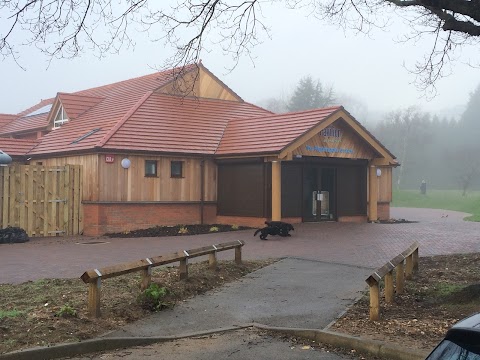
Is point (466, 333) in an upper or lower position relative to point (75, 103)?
lower

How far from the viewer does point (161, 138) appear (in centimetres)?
2203

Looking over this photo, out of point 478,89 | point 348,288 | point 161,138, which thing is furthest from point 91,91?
point 478,89

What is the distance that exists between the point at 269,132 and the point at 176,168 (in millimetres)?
4019

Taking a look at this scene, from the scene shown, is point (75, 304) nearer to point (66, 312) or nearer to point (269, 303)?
point (66, 312)

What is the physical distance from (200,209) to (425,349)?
17093mm

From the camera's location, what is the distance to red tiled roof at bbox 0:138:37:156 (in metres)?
24.5

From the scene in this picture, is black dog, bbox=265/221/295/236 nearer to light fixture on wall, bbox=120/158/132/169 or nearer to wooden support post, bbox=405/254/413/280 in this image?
light fixture on wall, bbox=120/158/132/169

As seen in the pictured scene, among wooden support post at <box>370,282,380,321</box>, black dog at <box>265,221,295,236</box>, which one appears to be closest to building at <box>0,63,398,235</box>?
black dog at <box>265,221,295,236</box>

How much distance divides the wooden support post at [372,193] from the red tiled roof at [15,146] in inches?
611

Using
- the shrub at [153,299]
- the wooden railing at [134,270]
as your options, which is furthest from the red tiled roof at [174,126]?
the shrub at [153,299]

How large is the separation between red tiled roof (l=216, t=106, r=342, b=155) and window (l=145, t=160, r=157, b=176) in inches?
107

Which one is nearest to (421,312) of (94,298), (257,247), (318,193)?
(94,298)

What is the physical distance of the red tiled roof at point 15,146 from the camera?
24469 millimetres

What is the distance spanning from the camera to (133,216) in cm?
2058
